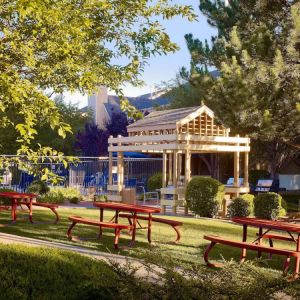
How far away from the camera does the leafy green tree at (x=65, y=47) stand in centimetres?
600

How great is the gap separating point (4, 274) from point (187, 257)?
13.9 feet

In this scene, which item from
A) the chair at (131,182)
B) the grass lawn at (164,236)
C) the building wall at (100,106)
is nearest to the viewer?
the grass lawn at (164,236)

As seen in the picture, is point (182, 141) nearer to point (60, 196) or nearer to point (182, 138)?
point (182, 138)

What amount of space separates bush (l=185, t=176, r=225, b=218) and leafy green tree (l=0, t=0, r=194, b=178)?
21.1 feet

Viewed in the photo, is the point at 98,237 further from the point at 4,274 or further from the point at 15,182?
the point at 15,182

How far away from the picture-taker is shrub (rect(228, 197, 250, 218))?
16625 millimetres

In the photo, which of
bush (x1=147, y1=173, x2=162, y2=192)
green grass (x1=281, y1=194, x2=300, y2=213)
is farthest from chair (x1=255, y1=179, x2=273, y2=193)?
bush (x1=147, y1=173, x2=162, y2=192)

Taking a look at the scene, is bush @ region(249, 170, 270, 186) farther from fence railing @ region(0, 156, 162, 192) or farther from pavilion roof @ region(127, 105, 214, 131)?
pavilion roof @ region(127, 105, 214, 131)

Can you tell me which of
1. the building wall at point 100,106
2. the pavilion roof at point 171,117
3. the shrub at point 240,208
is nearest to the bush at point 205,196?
the shrub at point 240,208

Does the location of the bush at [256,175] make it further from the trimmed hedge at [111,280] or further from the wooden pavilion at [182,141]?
the trimmed hedge at [111,280]

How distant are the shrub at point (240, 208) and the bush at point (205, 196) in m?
0.47

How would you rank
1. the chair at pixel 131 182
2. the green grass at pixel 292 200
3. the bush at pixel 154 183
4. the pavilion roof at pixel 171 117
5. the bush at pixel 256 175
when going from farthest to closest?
the bush at pixel 256 175
the bush at pixel 154 183
the green grass at pixel 292 200
the chair at pixel 131 182
the pavilion roof at pixel 171 117

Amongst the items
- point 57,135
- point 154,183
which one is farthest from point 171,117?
point 57,135

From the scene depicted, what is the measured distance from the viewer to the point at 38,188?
20.8m
